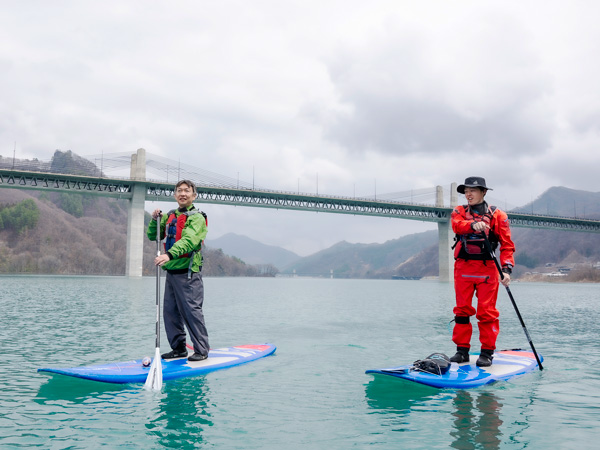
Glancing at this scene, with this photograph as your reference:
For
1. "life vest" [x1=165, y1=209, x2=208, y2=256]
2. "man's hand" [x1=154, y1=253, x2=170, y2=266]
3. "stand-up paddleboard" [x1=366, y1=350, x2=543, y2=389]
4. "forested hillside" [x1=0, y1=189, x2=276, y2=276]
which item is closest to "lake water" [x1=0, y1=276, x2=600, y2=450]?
"stand-up paddleboard" [x1=366, y1=350, x2=543, y2=389]

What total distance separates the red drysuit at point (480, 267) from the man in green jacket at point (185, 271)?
13.0ft

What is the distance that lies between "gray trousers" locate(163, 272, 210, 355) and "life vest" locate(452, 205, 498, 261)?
4052mm

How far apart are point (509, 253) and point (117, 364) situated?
6.12 meters

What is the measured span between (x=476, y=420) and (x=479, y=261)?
279 centimetres

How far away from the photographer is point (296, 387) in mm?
6527

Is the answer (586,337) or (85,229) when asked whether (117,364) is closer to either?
(586,337)

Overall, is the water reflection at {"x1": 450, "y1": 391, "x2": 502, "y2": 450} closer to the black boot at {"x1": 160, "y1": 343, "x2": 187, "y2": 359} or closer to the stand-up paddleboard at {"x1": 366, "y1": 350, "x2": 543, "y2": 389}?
the stand-up paddleboard at {"x1": 366, "y1": 350, "x2": 543, "y2": 389}

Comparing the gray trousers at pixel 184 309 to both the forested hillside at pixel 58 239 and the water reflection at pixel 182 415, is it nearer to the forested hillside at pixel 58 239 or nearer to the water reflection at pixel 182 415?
the water reflection at pixel 182 415


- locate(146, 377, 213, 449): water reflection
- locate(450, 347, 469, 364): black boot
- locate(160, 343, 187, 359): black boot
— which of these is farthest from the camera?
locate(160, 343, 187, 359): black boot

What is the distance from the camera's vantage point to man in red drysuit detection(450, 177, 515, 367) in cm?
715

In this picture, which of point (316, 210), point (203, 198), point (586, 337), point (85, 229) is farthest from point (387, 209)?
point (85, 229)

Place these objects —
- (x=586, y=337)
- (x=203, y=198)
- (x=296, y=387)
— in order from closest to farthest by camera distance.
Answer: (x=296, y=387) → (x=586, y=337) → (x=203, y=198)

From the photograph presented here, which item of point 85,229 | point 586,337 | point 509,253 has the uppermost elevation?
point 85,229

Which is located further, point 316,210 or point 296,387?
point 316,210
